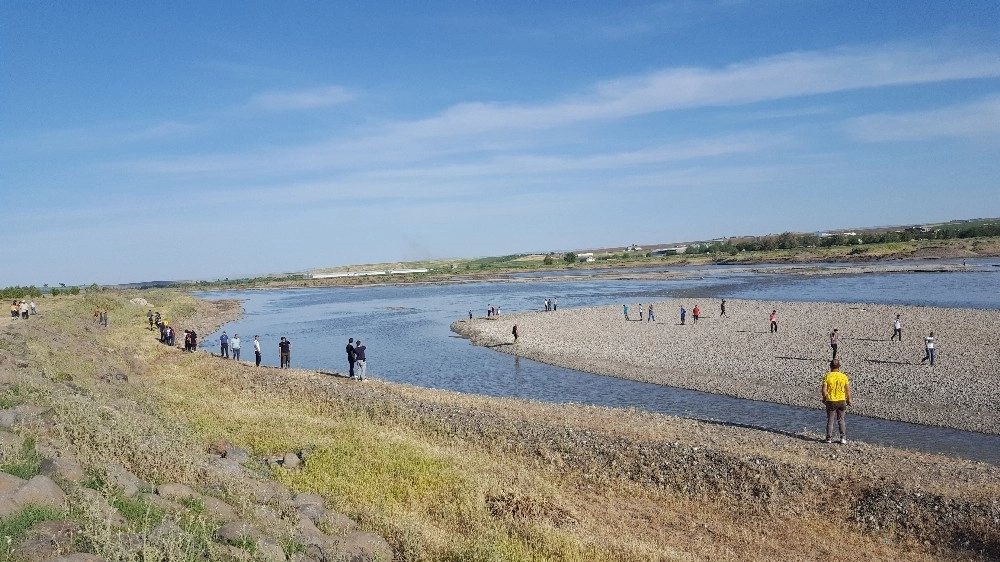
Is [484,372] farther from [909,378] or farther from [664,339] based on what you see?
[909,378]

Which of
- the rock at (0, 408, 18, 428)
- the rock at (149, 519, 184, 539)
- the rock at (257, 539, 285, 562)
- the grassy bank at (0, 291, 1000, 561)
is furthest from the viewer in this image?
the grassy bank at (0, 291, 1000, 561)

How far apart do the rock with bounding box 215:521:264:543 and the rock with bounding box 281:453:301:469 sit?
535cm

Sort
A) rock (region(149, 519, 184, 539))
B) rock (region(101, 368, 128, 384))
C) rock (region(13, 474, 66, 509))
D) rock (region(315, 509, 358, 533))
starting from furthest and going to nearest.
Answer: rock (region(101, 368, 128, 384)) → rock (region(315, 509, 358, 533)) → rock (region(13, 474, 66, 509)) → rock (region(149, 519, 184, 539))

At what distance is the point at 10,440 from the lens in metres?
9.42

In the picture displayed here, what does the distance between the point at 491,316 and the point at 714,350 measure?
2640 centimetres

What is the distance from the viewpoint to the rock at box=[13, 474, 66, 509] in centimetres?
747

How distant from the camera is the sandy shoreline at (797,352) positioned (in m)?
23.1

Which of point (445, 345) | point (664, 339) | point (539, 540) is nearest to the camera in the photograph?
point (539, 540)

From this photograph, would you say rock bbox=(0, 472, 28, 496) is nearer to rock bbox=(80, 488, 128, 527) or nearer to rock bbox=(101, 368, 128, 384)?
rock bbox=(80, 488, 128, 527)

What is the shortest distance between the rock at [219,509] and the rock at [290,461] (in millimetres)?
4406

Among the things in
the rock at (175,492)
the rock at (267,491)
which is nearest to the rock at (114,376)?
the rock at (267,491)

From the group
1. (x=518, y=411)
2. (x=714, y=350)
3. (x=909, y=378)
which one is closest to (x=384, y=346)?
(x=714, y=350)

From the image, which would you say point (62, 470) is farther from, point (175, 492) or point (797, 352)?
point (797, 352)

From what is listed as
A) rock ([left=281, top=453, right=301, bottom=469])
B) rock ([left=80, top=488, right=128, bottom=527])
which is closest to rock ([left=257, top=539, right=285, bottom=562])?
rock ([left=80, top=488, right=128, bottom=527])
